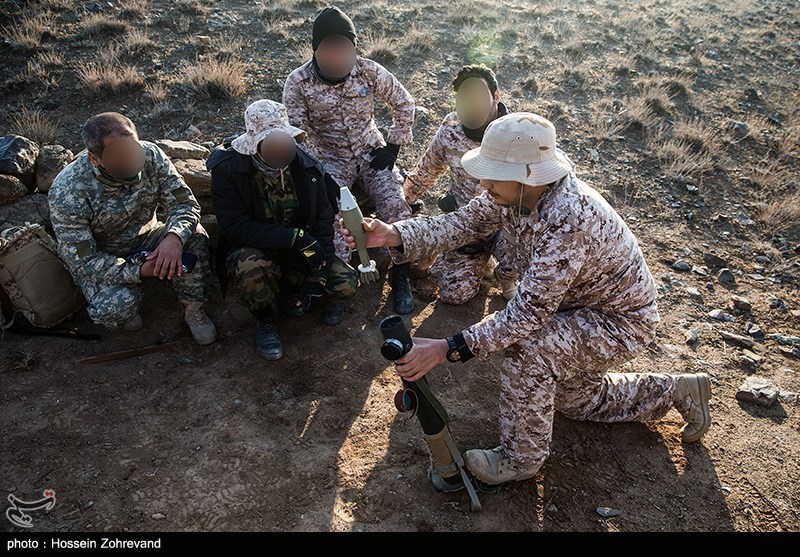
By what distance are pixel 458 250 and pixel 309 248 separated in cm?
139

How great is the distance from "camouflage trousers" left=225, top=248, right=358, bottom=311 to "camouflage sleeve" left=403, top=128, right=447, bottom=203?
1.28m

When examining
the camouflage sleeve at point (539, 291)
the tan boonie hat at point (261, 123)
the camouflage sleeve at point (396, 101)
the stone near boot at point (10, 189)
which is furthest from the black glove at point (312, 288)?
the stone near boot at point (10, 189)

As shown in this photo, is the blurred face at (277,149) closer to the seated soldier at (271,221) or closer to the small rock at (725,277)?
the seated soldier at (271,221)

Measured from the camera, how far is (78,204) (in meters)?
3.71

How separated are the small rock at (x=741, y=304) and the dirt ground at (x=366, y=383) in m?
0.07

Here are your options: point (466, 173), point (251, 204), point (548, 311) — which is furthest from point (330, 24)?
point (548, 311)

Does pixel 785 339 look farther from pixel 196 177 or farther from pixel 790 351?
pixel 196 177

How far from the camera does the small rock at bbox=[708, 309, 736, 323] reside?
4.84 m

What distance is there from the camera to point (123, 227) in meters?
4.06

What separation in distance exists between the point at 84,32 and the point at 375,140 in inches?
245

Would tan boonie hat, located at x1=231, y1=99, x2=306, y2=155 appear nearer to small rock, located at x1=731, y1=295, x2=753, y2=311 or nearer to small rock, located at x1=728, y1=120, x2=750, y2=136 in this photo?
small rock, located at x1=731, y1=295, x2=753, y2=311
